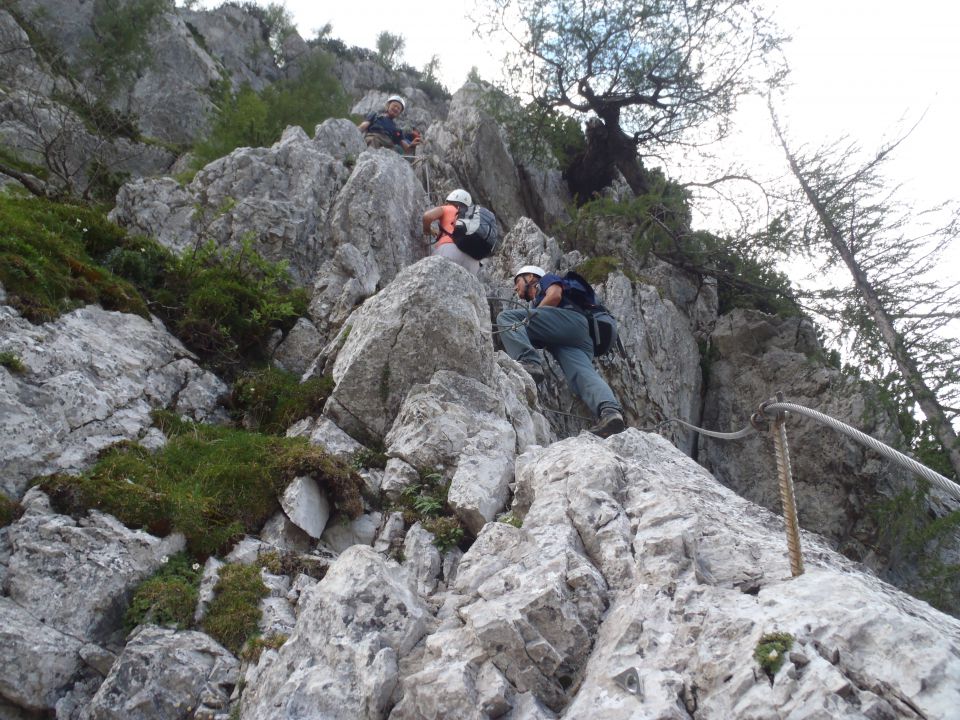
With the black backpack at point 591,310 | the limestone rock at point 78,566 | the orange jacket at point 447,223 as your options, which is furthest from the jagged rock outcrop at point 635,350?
the limestone rock at point 78,566

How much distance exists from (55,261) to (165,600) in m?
5.40

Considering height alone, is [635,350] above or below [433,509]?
above

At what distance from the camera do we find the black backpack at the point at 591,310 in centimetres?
1097

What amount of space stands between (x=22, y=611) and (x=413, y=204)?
37.6 feet

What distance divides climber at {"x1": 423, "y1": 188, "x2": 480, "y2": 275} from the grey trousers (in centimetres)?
172

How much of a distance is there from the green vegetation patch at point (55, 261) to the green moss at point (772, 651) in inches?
301

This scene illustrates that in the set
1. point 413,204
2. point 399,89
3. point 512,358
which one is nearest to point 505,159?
point 413,204

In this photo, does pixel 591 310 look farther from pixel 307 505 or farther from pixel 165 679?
pixel 165 679

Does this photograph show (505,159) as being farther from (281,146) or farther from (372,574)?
(372,574)

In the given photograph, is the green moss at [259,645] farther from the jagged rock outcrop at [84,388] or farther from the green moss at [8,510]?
the jagged rock outcrop at [84,388]

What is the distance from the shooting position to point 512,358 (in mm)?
11070

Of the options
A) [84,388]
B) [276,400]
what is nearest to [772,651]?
[276,400]

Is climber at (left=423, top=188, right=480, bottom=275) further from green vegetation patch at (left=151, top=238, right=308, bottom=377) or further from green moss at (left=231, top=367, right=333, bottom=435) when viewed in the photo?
green moss at (left=231, top=367, right=333, bottom=435)

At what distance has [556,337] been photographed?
35.6 feet
